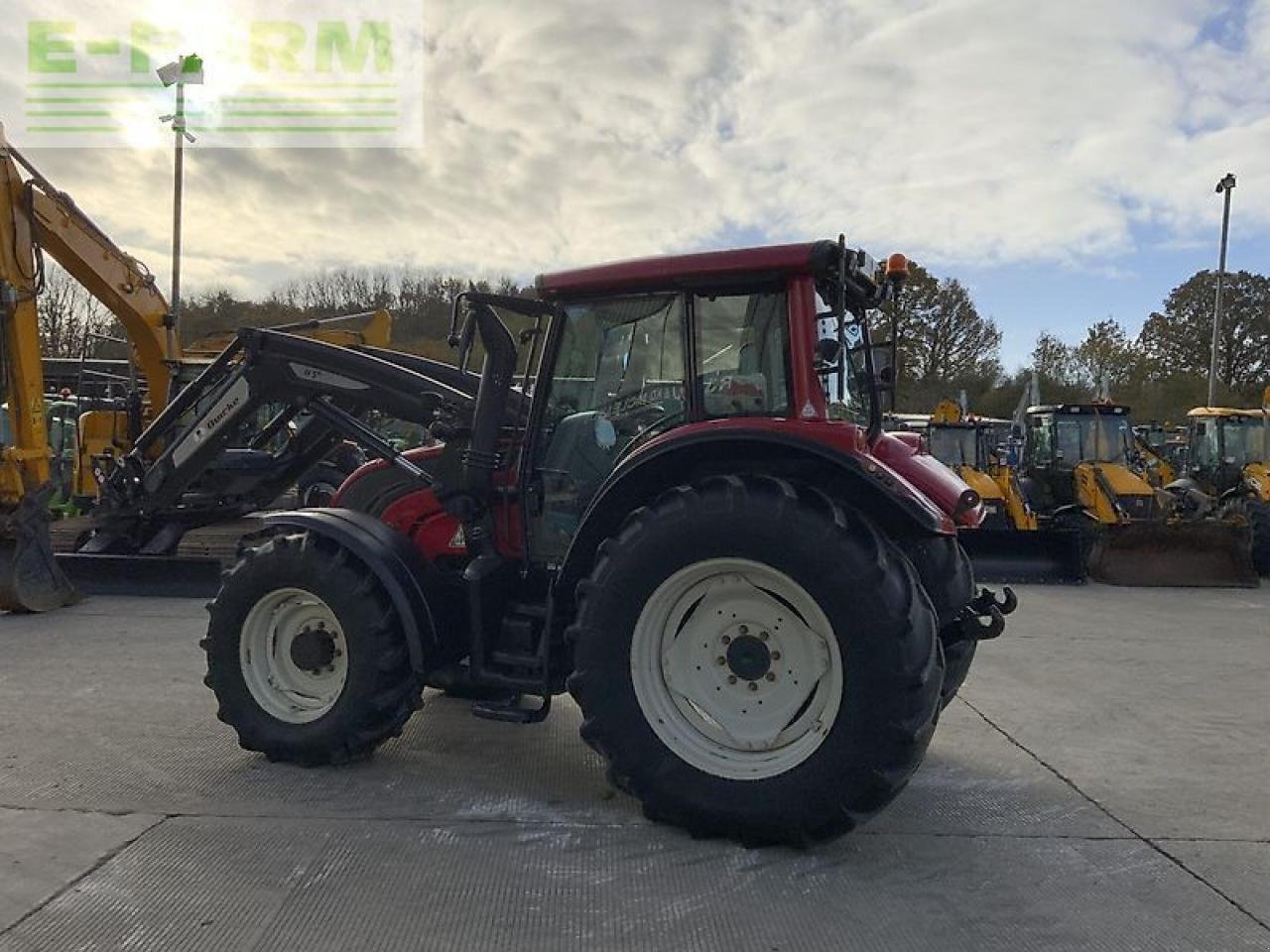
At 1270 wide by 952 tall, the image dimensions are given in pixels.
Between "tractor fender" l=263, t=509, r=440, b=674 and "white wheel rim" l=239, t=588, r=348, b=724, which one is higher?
"tractor fender" l=263, t=509, r=440, b=674

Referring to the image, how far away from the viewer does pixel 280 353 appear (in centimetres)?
496

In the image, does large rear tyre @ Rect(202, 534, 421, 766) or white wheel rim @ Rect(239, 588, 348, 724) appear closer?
large rear tyre @ Rect(202, 534, 421, 766)

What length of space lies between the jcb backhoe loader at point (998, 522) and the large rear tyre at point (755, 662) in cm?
533

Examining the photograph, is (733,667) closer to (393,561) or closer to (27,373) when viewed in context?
(393,561)

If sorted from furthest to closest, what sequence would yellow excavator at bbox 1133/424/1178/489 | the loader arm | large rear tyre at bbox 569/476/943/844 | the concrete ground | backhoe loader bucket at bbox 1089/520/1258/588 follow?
1. yellow excavator at bbox 1133/424/1178/489
2. backhoe loader bucket at bbox 1089/520/1258/588
3. the loader arm
4. large rear tyre at bbox 569/476/943/844
5. the concrete ground

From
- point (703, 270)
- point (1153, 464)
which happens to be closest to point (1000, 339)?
point (1153, 464)

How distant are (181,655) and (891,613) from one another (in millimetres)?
5003

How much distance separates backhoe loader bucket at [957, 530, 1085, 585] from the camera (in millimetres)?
10430

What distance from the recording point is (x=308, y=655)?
13.9 ft

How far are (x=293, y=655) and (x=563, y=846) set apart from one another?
5.34 ft

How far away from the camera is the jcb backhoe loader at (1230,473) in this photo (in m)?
11.5

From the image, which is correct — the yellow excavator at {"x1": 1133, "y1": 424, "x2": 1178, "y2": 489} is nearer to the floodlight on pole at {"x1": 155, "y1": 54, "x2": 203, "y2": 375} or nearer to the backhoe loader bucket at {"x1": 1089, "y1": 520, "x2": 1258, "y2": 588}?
the backhoe loader bucket at {"x1": 1089, "y1": 520, "x2": 1258, "y2": 588}

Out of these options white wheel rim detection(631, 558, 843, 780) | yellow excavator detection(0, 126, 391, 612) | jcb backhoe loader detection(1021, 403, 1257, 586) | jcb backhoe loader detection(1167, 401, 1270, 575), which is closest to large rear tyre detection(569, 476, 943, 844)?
white wheel rim detection(631, 558, 843, 780)

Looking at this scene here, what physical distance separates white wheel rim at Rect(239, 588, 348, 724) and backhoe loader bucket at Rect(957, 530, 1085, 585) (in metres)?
7.87
